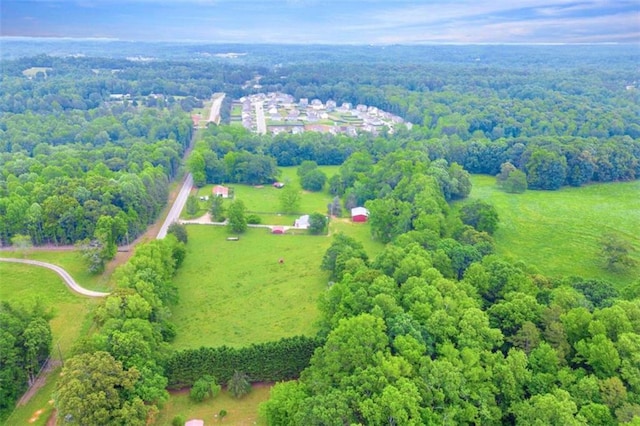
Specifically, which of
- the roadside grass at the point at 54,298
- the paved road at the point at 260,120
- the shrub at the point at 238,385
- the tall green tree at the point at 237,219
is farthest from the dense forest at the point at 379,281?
the paved road at the point at 260,120

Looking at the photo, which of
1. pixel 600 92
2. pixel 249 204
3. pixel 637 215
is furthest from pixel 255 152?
pixel 600 92

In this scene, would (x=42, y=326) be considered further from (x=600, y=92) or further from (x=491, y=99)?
(x=600, y=92)

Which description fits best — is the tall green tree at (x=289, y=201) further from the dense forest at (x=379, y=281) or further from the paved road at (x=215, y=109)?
the paved road at (x=215, y=109)

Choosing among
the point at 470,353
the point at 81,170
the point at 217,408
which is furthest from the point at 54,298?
the point at 470,353

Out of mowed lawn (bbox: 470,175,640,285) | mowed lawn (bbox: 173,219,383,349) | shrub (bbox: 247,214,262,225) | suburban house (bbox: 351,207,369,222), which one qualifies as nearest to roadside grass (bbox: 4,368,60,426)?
mowed lawn (bbox: 173,219,383,349)

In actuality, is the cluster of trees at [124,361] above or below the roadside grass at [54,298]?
above

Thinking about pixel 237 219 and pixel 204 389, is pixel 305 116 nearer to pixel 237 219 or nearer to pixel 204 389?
pixel 237 219

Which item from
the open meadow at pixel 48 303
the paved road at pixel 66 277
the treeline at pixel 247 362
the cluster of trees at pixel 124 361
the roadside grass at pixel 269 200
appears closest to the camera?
the cluster of trees at pixel 124 361
